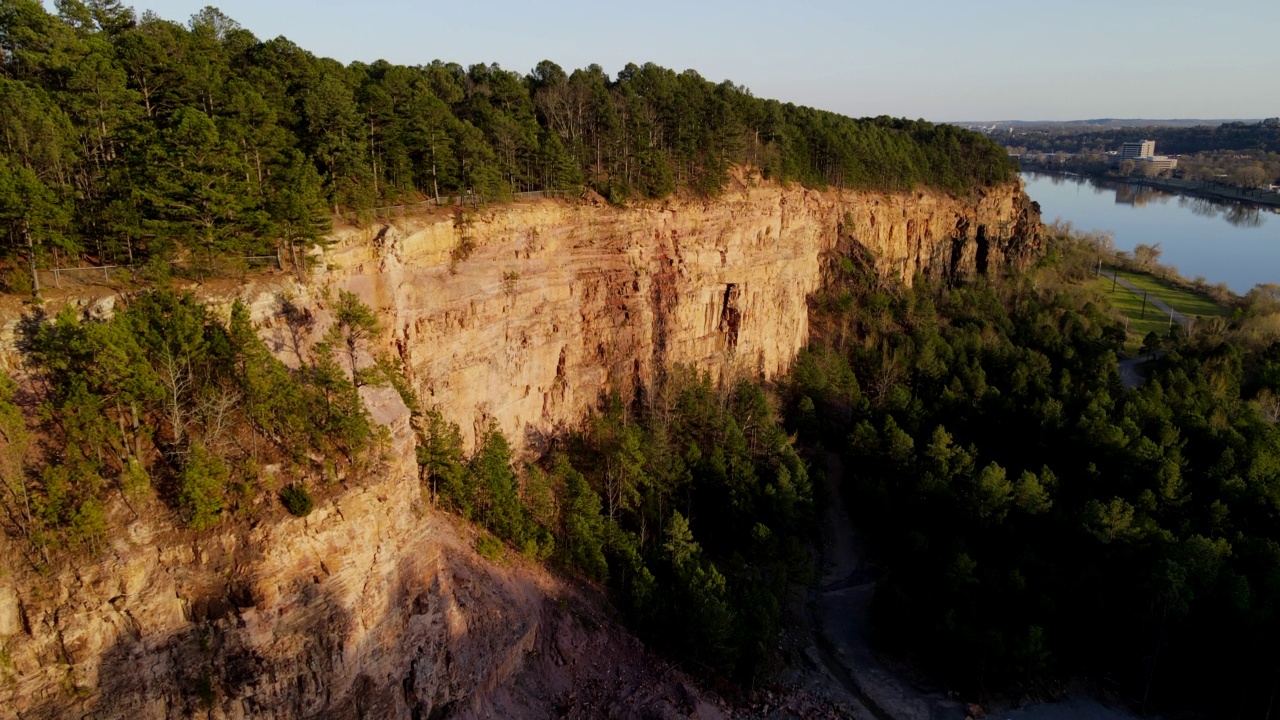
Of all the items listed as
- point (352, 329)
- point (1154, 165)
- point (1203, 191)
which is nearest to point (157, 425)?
point (352, 329)

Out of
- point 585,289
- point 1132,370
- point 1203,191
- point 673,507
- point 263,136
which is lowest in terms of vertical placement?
point 673,507

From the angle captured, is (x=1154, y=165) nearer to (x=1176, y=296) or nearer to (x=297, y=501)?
(x=1176, y=296)

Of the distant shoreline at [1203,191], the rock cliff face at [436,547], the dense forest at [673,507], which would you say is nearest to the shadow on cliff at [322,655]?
the rock cliff face at [436,547]

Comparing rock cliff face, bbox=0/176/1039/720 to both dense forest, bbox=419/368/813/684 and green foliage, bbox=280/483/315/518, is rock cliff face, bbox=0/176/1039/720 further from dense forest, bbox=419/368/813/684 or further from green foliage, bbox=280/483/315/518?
dense forest, bbox=419/368/813/684

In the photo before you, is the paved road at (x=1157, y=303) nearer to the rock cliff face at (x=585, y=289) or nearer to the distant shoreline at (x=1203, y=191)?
the rock cliff face at (x=585, y=289)

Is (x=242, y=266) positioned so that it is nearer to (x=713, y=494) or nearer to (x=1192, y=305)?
(x=713, y=494)

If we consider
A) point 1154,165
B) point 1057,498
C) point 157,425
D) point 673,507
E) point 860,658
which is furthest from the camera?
point 1154,165

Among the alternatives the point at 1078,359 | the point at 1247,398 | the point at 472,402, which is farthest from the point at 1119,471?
the point at 472,402
